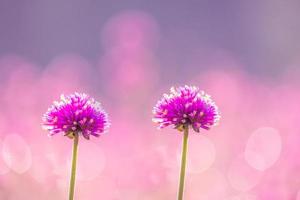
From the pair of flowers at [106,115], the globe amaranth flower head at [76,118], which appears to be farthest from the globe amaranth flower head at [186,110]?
the globe amaranth flower head at [76,118]

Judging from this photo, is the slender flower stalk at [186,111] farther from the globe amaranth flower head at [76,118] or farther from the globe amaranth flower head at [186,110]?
the globe amaranth flower head at [76,118]

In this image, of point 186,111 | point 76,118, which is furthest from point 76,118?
point 186,111

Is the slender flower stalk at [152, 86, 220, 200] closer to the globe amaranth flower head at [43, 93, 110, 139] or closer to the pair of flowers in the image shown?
the pair of flowers

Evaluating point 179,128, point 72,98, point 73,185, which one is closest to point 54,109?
point 72,98

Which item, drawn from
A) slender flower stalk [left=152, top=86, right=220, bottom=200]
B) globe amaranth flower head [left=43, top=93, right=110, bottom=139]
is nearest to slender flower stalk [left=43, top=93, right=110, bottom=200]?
globe amaranth flower head [left=43, top=93, right=110, bottom=139]

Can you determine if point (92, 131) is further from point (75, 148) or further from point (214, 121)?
point (214, 121)

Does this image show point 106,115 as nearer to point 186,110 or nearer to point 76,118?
point 76,118

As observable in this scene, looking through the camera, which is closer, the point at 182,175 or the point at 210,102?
the point at 182,175
